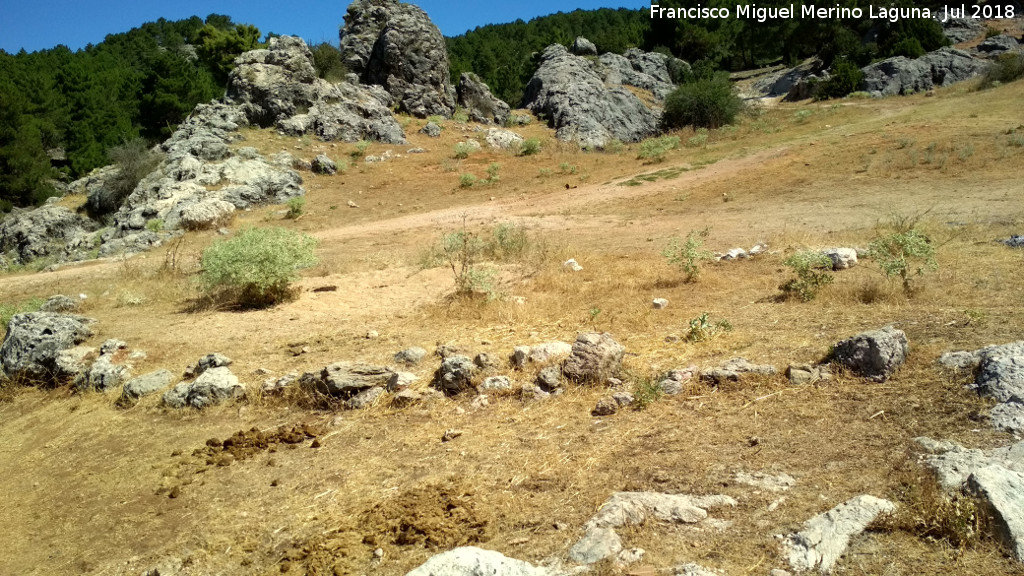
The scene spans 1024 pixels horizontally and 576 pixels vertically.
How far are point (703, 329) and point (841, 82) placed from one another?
34202 millimetres

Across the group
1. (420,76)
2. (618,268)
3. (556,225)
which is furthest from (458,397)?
(420,76)

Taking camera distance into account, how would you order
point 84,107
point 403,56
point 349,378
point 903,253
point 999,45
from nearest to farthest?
point 349,378 → point 903,253 → point 403,56 → point 999,45 → point 84,107

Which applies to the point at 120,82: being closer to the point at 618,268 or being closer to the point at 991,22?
the point at 618,268

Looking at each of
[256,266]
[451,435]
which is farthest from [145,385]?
[451,435]

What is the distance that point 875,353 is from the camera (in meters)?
4.52

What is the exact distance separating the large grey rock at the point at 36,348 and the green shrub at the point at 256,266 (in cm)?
175

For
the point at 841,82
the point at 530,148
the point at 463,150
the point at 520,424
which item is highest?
the point at 841,82

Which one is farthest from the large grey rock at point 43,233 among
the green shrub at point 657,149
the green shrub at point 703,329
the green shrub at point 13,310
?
the green shrub at point 657,149

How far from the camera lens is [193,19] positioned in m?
88.1

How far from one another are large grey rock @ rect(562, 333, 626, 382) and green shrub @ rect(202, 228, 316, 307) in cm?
455

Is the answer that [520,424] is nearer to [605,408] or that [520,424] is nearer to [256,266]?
[605,408]

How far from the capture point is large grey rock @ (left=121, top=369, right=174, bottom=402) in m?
5.98

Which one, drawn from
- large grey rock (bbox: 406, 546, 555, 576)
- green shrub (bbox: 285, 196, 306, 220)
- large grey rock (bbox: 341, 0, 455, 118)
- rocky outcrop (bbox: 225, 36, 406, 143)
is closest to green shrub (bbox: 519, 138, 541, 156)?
rocky outcrop (bbox: 225, 36, 406, 143)

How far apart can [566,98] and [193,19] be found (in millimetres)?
75846
